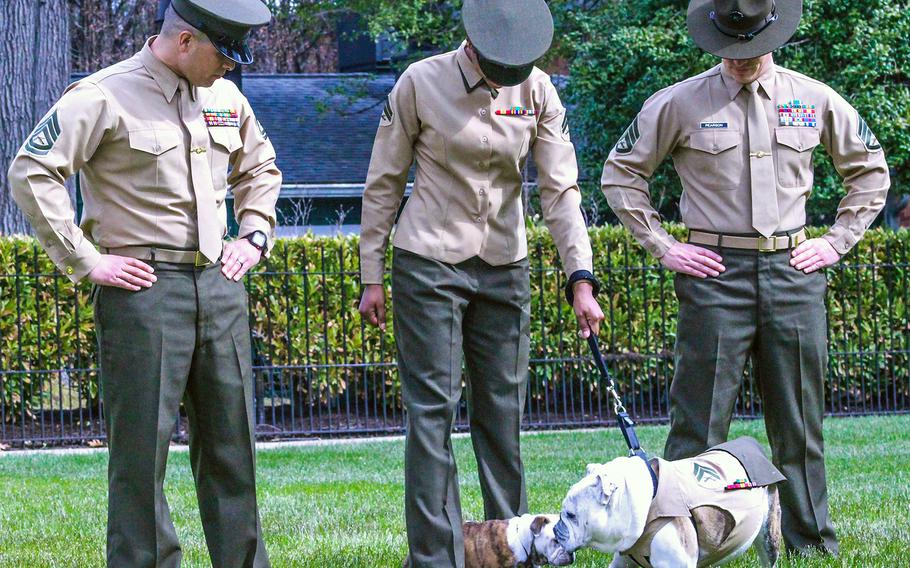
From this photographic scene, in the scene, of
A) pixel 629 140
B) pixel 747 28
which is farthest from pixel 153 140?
pixel 747 28

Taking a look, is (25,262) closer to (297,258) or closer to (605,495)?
(297,258)

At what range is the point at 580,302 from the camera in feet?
16.2

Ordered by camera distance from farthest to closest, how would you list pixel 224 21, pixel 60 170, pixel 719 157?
pixel 719 157 → pixel 224 21 → pixel 60 170

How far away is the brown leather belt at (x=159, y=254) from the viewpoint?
4332 millimetres

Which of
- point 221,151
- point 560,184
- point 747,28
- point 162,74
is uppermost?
point 747,28

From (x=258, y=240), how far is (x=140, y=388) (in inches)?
30.0

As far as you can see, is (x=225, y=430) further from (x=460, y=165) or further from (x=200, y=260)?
(x=460, y=165)

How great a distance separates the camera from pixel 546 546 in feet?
15.6

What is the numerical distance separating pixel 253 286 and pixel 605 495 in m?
7.51

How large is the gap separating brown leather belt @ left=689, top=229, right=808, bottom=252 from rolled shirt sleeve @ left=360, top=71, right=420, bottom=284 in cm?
137

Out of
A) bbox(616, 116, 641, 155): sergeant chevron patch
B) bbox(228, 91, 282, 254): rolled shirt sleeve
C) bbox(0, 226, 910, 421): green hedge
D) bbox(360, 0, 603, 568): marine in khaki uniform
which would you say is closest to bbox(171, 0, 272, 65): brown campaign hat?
bbox(228, 91, 282, 254): rolled shirt sleeve

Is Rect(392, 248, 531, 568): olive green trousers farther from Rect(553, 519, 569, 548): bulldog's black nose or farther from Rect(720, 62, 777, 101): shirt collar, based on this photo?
Rect(720, 62, 777, 101): shirt collar

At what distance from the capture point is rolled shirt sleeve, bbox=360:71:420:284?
4.83 meters

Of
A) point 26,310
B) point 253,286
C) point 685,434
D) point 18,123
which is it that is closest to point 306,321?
point 253,286
